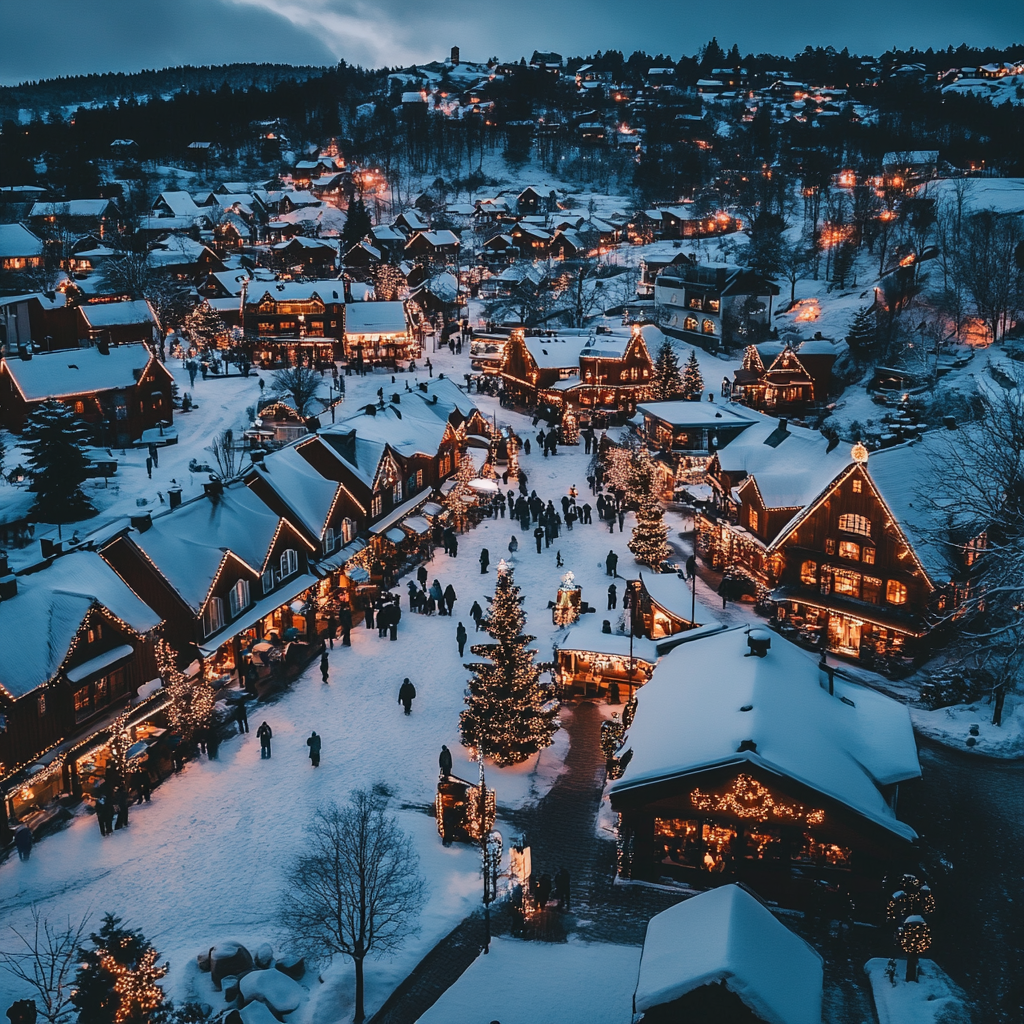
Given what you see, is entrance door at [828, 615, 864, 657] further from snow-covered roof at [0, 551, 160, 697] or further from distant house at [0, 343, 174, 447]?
distant house at [0, 343, 174, 447]

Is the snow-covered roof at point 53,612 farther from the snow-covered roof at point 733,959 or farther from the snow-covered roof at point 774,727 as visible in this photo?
the snow-covered roof at point 733,959

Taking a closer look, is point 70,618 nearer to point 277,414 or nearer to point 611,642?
point 611,642

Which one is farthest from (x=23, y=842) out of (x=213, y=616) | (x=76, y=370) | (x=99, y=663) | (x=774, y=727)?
(x=76, y=370)

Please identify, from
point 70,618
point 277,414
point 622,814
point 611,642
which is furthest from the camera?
point 277,414

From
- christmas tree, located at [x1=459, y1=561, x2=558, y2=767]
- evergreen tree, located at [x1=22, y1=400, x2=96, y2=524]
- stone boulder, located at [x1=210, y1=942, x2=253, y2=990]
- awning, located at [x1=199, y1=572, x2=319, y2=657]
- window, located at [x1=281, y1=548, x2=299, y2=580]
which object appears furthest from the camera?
evergreen tree, located at [x1=22, y1=400, x2=96, y2=524]

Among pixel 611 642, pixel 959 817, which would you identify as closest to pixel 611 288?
pixel 611 642

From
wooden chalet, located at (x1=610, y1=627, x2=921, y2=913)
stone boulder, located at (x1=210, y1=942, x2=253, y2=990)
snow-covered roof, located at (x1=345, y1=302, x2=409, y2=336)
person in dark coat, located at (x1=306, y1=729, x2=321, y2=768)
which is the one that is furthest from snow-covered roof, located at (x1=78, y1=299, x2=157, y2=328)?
stone boulder, located at (x1=210, y1=942, x2=253, y2=990)

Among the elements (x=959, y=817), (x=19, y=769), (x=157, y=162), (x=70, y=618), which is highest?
(x=157, y=162)

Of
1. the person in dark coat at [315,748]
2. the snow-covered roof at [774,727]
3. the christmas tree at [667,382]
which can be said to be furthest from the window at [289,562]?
the christmas tree at [667,382]
